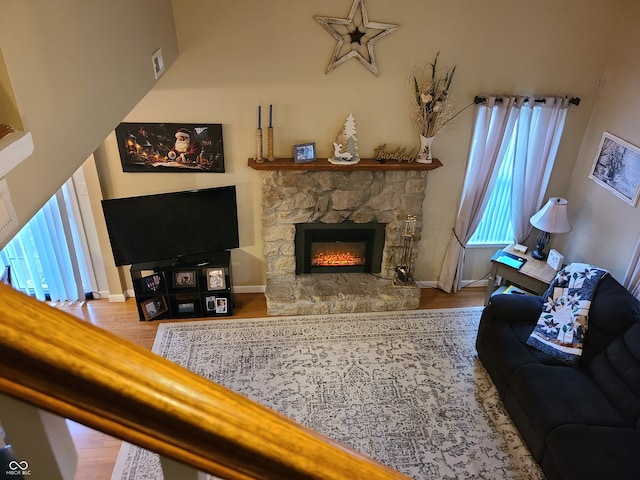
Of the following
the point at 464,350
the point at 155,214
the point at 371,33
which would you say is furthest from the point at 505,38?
the point at 155,214

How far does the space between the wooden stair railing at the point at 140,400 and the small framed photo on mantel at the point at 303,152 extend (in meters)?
3.75

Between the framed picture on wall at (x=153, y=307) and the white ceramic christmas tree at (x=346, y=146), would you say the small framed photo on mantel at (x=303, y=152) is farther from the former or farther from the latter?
the framed picture on wall at (x=153, y=307)

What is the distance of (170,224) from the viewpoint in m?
4.18

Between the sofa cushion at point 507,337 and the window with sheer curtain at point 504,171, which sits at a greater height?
the window with sheer curtain at point 504,171

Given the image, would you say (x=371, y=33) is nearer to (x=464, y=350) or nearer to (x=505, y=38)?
(x=505, y=38)

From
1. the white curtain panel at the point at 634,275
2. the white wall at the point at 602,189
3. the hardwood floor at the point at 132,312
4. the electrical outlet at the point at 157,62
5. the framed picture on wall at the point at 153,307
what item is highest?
the electrical outlet at the point at 157,62

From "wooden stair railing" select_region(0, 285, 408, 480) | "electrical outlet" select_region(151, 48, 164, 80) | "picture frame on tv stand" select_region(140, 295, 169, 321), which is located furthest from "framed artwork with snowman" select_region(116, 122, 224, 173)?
"wooden stair railing" select_region(0, 285, 408, 480)

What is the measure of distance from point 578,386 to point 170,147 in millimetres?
3675

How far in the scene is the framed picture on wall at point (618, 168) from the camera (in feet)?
12.5

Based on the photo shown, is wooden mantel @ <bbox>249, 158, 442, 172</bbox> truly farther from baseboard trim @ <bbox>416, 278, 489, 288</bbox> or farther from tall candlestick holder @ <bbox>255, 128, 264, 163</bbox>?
baseboard trim @ <bbox>416, 278, 489, 288</bbox>

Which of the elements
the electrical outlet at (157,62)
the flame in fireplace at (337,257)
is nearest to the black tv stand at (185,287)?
the flame in fireplace at (337,257)

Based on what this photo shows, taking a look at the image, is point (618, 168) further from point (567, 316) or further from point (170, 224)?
point (170, 224)

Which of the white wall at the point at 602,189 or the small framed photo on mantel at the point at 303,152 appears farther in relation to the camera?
the small framed photo on mantel at the point at 303,152

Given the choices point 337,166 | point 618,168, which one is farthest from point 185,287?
point 618,168
